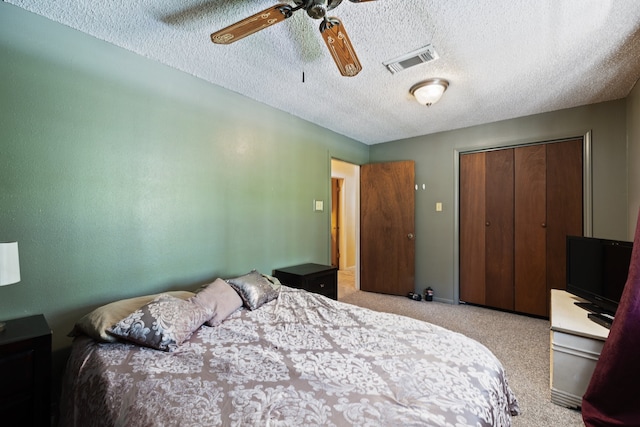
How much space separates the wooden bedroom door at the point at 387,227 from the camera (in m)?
4.06

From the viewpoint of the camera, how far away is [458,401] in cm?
97

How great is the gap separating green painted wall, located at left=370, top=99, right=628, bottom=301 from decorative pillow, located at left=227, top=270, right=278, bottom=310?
8.98 ft

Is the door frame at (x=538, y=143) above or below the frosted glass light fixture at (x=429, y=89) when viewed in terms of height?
below

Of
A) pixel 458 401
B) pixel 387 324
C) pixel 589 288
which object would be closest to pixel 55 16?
pixel 387 324

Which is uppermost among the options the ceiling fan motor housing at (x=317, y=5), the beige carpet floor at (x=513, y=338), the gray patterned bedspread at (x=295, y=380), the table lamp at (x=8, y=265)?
the ceiling fan motor housing at (x=317, y=5)

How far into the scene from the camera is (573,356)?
5.76 feet

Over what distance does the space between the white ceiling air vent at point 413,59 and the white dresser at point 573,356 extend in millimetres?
2099

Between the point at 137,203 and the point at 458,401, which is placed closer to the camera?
the point at 458,401

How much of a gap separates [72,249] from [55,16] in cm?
143

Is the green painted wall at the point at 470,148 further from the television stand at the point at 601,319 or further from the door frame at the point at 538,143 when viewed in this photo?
the television stand at the point at 601,319

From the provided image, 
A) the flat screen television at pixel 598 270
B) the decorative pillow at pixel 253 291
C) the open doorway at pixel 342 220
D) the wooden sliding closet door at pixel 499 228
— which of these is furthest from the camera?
the open doorway at pixel 342 220

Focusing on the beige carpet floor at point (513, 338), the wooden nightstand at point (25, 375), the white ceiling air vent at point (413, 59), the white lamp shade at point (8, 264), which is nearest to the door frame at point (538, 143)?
the beige carpet floor at point (513, 338)

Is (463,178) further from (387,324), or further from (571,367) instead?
(387,324)

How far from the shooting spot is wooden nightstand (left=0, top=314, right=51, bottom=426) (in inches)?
49.7
